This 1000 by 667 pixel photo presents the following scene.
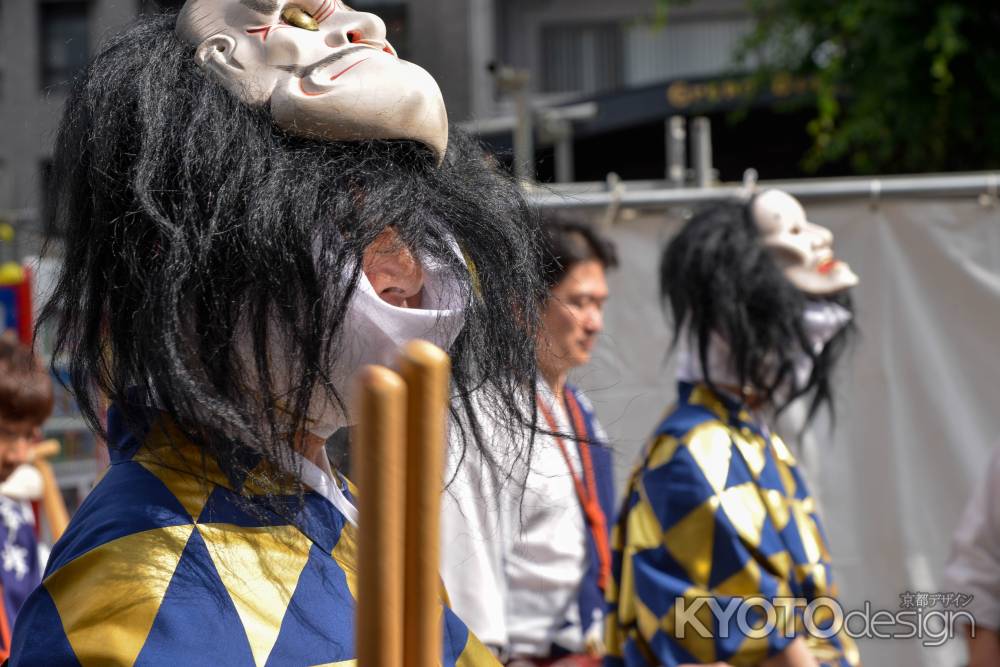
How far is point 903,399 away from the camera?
3.43m

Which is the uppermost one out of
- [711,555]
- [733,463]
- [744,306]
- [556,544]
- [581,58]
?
[581,58]

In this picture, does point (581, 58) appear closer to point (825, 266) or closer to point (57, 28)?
point (57, 28)

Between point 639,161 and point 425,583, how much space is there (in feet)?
33.6

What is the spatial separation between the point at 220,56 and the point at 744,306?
5.54ft

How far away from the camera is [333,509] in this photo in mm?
1077

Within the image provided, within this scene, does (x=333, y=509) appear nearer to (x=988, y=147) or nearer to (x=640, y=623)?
(x=640, y=623)

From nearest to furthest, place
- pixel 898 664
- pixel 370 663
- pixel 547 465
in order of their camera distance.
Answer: pixel 370 663, pixel 547 465, pixel 898 664

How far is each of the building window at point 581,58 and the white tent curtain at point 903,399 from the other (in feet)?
31.3

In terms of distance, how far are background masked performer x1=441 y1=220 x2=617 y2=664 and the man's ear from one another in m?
1.34

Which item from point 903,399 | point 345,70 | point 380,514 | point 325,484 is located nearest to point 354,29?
point 345,70

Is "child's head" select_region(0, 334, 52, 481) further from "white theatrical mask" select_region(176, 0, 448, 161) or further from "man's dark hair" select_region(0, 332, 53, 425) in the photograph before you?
"white theatrical mask" select_region(176, 0, 448, 161)

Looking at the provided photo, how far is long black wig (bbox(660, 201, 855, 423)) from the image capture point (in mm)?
2459

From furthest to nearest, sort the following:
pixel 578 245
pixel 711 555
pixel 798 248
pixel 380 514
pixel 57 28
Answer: pixel 57 28 → pixel 578 245 → pixel 798 248 → pixel 711 555 → pixel 380 514

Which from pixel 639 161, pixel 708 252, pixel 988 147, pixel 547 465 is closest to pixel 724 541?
pixel 547 465
